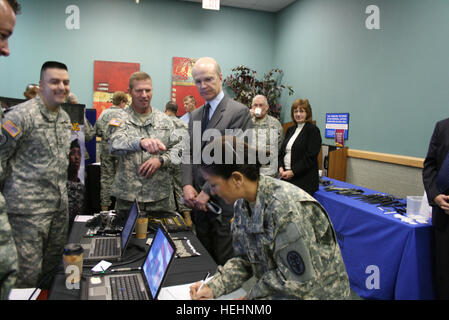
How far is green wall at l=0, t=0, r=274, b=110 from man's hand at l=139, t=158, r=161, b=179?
4244 mm

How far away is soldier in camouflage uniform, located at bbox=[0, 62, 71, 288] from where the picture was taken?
1812 millimetres

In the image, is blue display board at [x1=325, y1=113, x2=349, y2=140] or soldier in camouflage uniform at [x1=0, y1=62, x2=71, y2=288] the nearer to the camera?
soldier in camouflage uniform at [x1=0, y1=62, x2=71, y2=288]

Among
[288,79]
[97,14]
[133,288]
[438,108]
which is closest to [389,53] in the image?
[438,108]

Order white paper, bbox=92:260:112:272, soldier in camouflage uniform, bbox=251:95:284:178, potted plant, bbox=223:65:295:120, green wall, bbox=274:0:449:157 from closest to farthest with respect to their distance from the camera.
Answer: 1. white paper, bbox=92:260:112:272
2. green wall, bbox=274:0:449:157
3. soldier in camouflage uniform, bbox=251:95:284:178
4. potted plant, bbox=223:65:295:120

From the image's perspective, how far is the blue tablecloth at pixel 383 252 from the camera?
2.22 meters

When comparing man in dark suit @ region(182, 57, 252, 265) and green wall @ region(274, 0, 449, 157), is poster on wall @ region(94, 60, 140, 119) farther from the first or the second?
man in dark suit @ region(182, 57, 252, 265)

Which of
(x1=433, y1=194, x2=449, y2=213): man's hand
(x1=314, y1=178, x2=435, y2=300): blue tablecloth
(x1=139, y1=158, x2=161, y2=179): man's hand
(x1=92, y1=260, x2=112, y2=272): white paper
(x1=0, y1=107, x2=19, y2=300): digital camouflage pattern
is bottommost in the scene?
(x1=314, y1=178, x2=435, y2=300): blue tablecloth

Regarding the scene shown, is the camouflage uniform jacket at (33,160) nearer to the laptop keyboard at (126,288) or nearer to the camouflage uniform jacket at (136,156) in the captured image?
the camouflage uniform jacket at (136,156)

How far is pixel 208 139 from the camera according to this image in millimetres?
1915

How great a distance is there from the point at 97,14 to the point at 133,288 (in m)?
5.69

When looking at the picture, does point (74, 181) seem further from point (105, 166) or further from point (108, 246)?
point (108, 246)

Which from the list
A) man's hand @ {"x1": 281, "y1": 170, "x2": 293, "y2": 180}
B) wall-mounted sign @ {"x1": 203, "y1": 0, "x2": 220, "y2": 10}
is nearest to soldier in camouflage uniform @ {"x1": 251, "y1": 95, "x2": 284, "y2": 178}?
man's hand @ {"x1": 281, "y1": 170, "x2": 293, "y2": 180}

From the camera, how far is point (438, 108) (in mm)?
3139

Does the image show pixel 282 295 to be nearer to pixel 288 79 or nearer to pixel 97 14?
pixel 288 79
